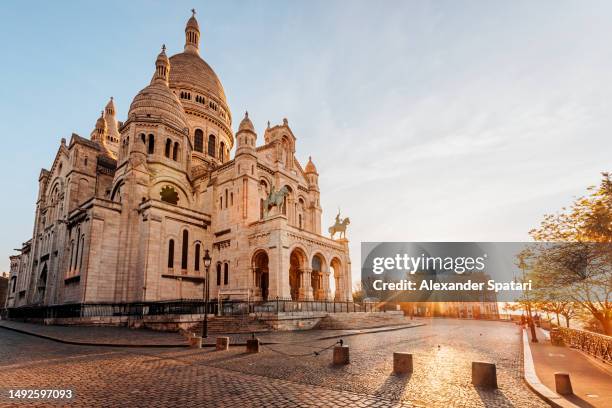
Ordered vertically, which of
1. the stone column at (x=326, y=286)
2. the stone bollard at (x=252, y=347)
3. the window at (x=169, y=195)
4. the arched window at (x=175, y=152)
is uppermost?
the arched window at (x=175, y=152)

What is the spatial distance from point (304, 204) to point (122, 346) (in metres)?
28.3

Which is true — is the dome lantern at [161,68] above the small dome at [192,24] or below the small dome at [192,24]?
below

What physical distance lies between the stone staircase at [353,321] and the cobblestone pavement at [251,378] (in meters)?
11.3

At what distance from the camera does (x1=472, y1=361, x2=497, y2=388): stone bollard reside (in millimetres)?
7645

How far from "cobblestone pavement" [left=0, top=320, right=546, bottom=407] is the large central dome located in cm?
4206

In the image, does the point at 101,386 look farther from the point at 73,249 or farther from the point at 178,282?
the point at 73,249

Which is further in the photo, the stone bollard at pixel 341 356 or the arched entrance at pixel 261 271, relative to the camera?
the arched entrance at pixel 261 271

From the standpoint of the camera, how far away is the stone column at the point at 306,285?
29.4 meters

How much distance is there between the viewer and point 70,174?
34031 mm

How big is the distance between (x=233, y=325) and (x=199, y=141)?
3157 centimetres

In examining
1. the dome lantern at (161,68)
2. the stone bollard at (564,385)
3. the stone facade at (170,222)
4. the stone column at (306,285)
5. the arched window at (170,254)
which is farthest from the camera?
the dome lantern at (161,68)

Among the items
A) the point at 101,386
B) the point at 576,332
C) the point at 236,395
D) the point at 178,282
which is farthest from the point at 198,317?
the point at 576,332

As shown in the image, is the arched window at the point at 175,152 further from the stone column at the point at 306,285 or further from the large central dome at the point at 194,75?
the stone column at the point at 306,285

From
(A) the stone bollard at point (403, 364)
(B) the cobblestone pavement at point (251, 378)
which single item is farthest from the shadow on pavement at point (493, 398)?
(A) the stone bollard at point (403, 364)
